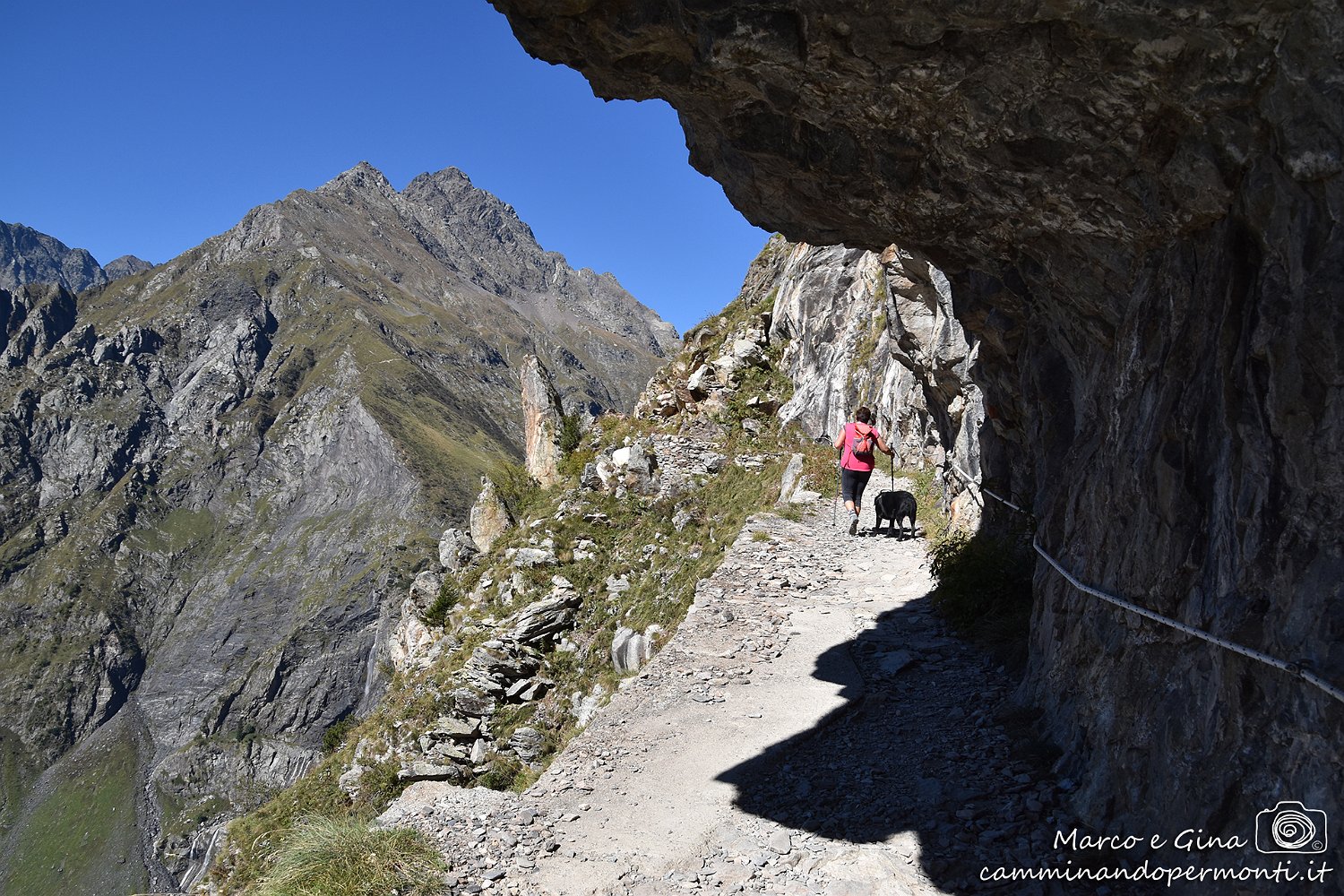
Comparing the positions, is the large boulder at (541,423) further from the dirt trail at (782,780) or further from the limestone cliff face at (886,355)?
the dirt trail at (782,780)

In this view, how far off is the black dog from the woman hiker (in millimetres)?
674

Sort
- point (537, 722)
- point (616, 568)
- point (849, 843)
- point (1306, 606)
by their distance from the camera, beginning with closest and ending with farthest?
1. point (1306, 606)
2. point (849, 843)
3. point (537, 722)
4. point (616, 568)

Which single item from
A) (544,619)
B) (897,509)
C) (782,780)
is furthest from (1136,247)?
(544,619)

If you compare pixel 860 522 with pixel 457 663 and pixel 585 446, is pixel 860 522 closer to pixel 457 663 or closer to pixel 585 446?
pixel 457 663

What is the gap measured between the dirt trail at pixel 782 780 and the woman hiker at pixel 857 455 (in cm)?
289

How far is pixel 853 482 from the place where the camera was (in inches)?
611

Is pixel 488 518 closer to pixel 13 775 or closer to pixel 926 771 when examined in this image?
pixel 926 771

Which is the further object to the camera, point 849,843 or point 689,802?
point 689,802

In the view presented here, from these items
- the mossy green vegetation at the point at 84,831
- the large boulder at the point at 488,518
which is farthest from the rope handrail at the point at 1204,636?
the mossy green vegetation at the point at 84,831

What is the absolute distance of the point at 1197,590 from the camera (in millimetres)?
5156

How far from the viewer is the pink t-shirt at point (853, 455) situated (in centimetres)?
1498

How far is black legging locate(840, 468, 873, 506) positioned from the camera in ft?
50.5

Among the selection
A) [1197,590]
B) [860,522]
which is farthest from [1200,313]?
[860,522]

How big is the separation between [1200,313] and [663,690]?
26.7ft
